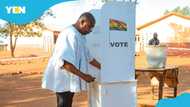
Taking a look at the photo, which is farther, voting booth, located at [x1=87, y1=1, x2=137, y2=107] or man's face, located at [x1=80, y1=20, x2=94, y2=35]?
voting booth, located at [x1=87, y1=1, x2=137, y2=107]

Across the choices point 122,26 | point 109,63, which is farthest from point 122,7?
point 109,63

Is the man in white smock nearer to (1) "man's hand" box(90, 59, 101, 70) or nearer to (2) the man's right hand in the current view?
(2) the man's right hand

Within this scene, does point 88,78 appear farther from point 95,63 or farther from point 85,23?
point 85,23

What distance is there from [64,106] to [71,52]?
1.79 feet

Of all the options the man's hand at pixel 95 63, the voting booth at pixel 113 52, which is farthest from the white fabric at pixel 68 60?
the voting booth at pixel 113 52

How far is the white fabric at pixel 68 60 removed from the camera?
4477mm

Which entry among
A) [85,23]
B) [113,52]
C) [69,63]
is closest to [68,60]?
[69,63]

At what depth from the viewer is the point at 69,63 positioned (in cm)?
444

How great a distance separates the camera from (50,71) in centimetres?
460

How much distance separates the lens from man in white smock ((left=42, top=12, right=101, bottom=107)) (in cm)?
446

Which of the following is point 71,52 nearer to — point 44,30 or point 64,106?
point 64,106

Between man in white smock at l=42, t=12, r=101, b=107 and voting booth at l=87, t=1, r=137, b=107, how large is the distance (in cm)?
41

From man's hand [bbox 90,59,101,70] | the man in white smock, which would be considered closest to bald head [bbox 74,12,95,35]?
the man in white smock

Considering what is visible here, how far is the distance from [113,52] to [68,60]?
77cm
